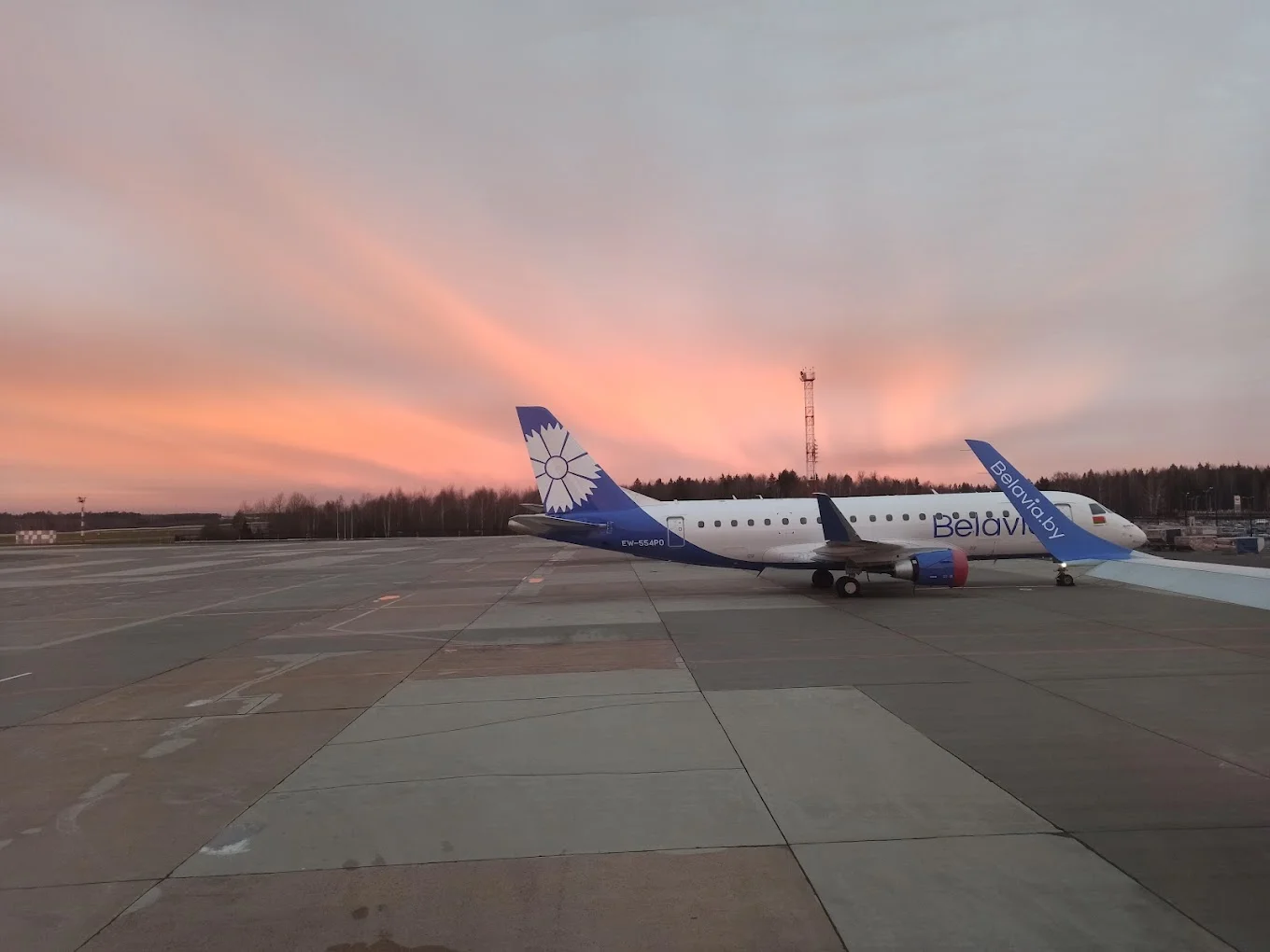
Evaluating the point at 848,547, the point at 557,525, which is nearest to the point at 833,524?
the point at 848,547

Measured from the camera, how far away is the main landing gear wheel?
19.5m

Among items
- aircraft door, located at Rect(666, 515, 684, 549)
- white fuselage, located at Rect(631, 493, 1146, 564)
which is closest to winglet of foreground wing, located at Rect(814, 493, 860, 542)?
white fuselage, located at Rect(631, 493, 1146, 564)

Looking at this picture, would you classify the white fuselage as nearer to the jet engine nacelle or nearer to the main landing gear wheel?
the main landing gear wheel

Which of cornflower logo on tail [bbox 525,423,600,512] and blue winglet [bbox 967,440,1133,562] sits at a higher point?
cornflower logo on tail [bbox 525,423,600,512]

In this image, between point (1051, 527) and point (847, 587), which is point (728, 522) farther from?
point (1051, 527)

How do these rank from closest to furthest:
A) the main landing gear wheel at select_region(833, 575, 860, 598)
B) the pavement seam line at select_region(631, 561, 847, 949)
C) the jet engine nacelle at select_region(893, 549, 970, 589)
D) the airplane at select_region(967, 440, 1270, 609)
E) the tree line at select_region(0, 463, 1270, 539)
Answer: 1. the airplane at select_region(967, 440, 1270, 609)
2. the pavement seam line at select_region(631, 561, 847, 949)
3. the jet engine nacelle at select_region(893, 549, 970, 589)
4. the main landing gear wheel at select_region(833, 575, 860, 598)
5. the tree line at select_region(0, 463, 1270, 539)

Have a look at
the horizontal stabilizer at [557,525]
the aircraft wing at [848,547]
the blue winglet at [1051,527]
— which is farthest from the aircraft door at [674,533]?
the blue winglet at [1051,527]

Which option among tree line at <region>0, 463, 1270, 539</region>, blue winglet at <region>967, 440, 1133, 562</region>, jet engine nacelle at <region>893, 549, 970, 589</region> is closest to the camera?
blue winglet at <region>967, 440, 1133, 562</region>

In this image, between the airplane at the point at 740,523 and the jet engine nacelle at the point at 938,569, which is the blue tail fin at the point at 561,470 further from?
the jet engine nacelle at the point at 938,569

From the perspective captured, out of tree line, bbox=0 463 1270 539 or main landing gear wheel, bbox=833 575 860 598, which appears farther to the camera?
tree line, bbox=0 463 1270 539

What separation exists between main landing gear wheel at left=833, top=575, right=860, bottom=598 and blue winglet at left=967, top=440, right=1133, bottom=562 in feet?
41.6

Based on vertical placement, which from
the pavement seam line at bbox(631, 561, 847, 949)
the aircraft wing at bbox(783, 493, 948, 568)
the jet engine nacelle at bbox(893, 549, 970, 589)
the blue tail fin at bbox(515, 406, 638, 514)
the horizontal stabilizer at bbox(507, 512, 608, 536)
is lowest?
the pavement seam line at bbox(631, 561, 847, 949)

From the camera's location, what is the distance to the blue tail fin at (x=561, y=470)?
2206cm

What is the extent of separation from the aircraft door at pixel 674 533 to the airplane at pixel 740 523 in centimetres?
3
